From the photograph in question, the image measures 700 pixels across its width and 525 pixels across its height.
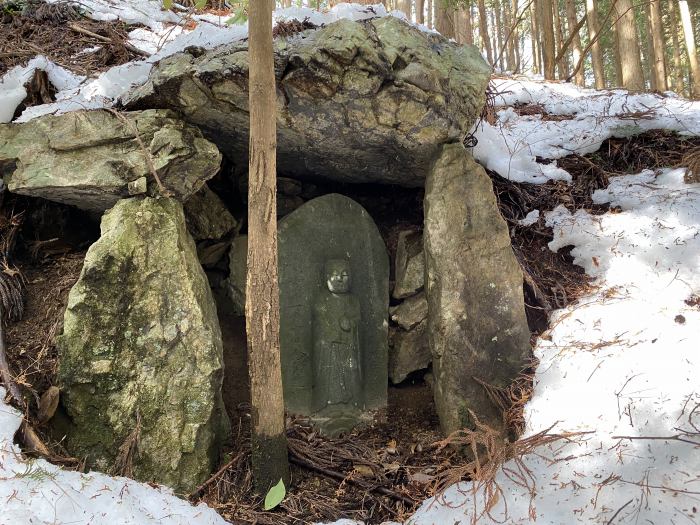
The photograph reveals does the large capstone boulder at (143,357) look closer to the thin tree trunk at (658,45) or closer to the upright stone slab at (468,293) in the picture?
the upright stone slab at (468,293)

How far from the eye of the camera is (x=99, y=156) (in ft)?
11.3

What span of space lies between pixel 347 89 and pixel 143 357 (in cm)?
221

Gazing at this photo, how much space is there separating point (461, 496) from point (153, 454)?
1.80 m

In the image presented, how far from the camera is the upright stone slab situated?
139 inches

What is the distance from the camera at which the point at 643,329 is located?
3.10 meters

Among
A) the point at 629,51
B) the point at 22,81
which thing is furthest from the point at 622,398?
the point at 629,51

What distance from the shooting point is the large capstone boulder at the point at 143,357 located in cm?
303

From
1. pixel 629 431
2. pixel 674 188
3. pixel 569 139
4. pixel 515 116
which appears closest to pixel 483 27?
pixel 515 116

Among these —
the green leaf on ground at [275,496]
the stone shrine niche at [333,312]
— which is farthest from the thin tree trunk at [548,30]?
the green leaf on ground at [275,496]

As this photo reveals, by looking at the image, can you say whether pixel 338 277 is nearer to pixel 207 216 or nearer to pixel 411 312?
pixel 411 312

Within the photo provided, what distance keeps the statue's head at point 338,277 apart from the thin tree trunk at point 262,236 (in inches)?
57.7

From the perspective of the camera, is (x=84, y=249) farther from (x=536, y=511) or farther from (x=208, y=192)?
(x=536, y=511)

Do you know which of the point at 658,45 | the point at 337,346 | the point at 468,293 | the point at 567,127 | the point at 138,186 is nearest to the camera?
the point at 138,186

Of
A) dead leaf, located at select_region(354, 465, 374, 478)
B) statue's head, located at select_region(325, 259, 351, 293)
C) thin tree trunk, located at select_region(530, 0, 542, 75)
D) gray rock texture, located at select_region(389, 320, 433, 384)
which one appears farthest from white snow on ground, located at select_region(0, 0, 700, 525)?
thin tree trunk, located at select_region(530, 0, 542, 75)
